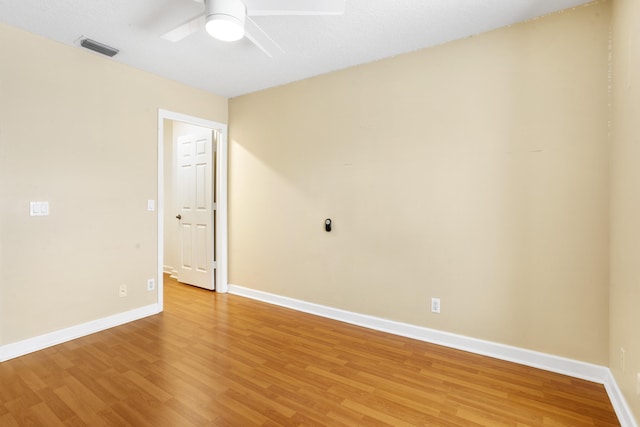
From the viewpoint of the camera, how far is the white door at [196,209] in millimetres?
4215

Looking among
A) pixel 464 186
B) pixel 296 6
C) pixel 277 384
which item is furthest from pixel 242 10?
pixel 277 384

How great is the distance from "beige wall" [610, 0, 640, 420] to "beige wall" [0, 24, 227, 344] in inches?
155

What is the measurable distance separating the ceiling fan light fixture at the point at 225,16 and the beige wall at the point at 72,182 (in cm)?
182

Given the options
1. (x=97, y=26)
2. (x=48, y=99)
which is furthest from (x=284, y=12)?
(x=48, y=99)

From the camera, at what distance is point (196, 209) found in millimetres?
4375

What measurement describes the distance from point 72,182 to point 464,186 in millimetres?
3477

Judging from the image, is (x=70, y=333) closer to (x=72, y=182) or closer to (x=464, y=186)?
(x=72, y=182)

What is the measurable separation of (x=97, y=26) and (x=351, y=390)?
3.34 metres

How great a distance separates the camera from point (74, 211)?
2781mm

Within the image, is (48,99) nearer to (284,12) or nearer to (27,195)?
(27,195)

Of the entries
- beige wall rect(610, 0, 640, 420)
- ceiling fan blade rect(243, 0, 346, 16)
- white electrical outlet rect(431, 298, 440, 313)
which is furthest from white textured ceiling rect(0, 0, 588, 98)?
white electrical outlet rect(431, 298, 440, 313)

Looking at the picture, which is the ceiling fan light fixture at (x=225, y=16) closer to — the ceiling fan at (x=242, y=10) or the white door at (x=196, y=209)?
the ceiling fan at (x=242, y=10)

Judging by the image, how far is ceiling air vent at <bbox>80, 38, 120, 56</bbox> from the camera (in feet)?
8.58

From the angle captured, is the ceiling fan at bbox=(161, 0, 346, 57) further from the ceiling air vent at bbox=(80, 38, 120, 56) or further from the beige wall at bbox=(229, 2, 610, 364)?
the ceiling air vent at bbox=(80, 38, 120, 56)
